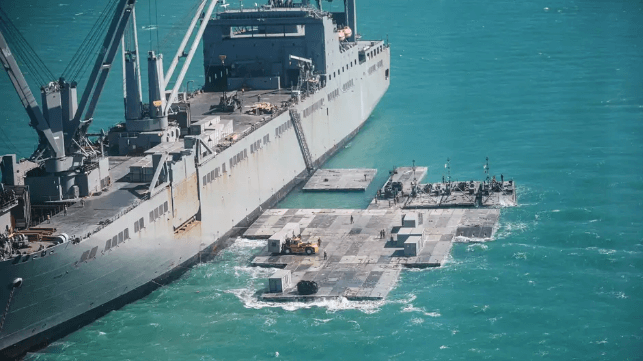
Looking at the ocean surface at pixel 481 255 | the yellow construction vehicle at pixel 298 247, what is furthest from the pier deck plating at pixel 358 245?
the ocean surface at pixel 481 255

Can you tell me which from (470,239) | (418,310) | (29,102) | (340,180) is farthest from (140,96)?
(418,310)

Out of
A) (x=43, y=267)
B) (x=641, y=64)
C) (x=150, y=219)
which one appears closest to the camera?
(x=43, y=267)

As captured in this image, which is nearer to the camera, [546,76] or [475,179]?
[475,179]

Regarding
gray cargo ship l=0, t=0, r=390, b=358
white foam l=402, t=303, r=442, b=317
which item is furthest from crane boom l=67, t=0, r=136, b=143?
white foam l=402, t=303, r=442, b=317

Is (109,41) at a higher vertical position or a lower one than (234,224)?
higher

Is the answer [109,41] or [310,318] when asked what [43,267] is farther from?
[109,41]

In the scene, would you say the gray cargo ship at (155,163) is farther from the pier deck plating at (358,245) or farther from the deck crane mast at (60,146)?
the pier deck plating at (358,245)

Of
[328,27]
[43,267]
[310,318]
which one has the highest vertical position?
[328,27]

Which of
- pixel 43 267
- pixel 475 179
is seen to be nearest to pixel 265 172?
pixel 475 179

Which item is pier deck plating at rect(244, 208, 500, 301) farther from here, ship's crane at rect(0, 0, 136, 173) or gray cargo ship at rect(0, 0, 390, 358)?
ship's crane at rect(0, 0, 136, 173)
